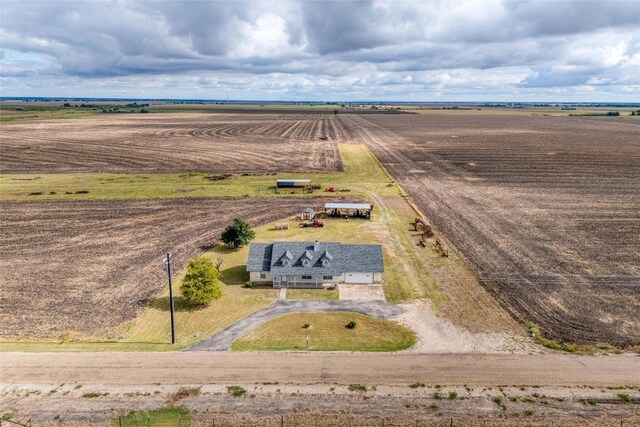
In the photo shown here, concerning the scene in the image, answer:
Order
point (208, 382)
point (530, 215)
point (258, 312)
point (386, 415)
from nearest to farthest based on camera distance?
point (386, 415)
point (208, 382)
point (258, 312)
point (530, 215)

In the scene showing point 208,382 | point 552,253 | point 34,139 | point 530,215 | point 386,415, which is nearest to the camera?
point 386,415

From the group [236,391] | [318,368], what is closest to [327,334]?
[318,368]

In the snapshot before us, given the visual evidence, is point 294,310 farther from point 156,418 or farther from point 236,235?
point 236,235

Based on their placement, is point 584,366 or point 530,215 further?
point 530,215

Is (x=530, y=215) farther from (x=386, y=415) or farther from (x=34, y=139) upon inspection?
(x=34, y=139)

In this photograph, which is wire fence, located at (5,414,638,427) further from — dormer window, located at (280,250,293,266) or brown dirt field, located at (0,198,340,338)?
dormer window, located at (280,250,293,266)

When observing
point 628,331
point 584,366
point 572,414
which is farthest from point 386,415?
point 628,331
